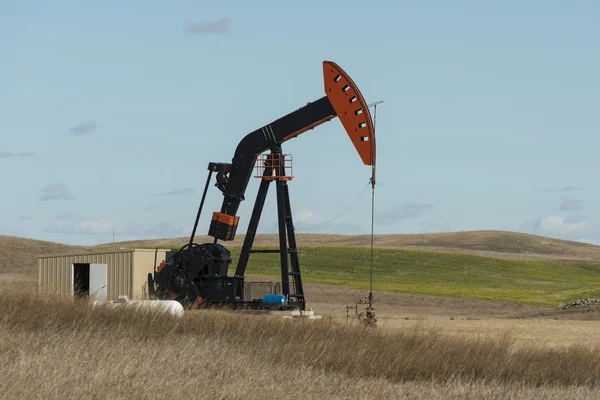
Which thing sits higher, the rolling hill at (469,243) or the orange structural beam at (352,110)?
the orange structural beam at (352,110)

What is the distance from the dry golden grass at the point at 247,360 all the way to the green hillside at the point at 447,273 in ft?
105

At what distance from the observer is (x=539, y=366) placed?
712 inches

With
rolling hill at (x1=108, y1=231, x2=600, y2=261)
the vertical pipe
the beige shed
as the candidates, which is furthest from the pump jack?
rolling hill at (x1=108, y1=231, x2=600, y2=261)

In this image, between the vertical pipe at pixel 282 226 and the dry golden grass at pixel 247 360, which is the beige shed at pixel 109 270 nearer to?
the vertical pipe at pixel 282 226

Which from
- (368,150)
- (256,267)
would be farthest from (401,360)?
(256,267)

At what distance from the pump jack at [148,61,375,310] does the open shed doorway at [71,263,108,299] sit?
14.7ft

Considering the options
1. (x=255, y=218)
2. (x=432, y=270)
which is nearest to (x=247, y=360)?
(x=255, y=218)

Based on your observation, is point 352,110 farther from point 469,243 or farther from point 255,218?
point 469,243

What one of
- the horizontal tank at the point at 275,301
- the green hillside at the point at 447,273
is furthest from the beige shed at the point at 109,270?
the green hillside at the point at 447,273

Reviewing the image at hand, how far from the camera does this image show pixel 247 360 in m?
16.4

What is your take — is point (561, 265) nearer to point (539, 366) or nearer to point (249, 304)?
point (249, 304)

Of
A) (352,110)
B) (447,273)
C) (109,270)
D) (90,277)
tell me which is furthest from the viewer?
(447,273)

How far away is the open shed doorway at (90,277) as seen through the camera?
32.5 metres

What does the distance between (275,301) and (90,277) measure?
8.39 m
